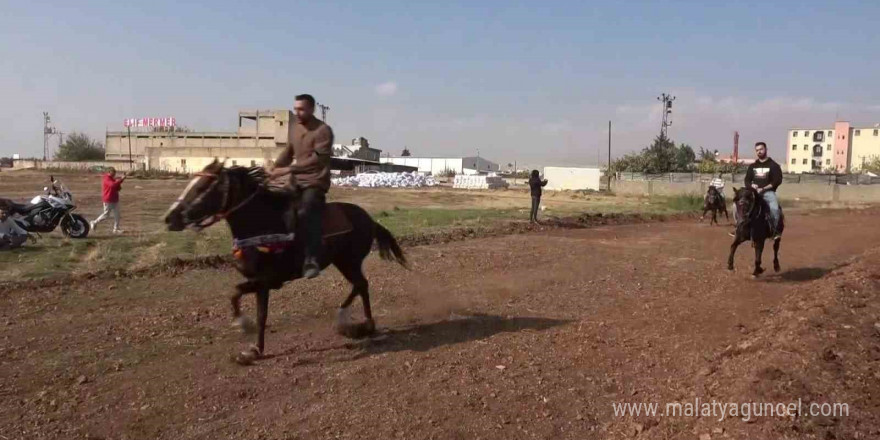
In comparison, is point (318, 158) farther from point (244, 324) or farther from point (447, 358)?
point (447, 358)

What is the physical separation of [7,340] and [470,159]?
13823cm

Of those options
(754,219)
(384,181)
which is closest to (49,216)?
(754,219)

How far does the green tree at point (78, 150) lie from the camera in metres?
117

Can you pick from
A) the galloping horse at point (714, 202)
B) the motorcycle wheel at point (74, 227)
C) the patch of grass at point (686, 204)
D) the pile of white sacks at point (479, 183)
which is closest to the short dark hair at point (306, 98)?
the motorcycle wheel at point (74, 227)

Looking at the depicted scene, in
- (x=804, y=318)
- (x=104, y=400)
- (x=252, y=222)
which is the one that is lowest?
(x=104, y=400)

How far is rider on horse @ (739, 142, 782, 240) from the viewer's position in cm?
1140

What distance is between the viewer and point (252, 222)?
6.19 meters

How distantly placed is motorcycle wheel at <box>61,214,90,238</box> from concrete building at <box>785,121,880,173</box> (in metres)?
137

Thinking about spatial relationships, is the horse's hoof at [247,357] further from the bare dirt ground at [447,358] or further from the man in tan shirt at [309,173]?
the man in tan shirt at [309,173]

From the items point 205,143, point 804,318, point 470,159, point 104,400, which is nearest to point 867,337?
point 804,318

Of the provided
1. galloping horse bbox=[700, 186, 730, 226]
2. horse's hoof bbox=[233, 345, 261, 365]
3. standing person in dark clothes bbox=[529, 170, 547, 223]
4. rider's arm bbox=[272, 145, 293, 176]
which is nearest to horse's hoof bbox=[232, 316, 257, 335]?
horse's hoof bbox=[233, 345, 261, 365]

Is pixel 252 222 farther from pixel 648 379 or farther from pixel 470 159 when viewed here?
pixel 470 159

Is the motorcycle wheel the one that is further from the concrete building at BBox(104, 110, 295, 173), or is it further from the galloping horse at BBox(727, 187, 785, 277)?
the concrete building at BBox(104, 110, 295, 173)

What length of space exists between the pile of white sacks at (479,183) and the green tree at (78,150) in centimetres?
8363
